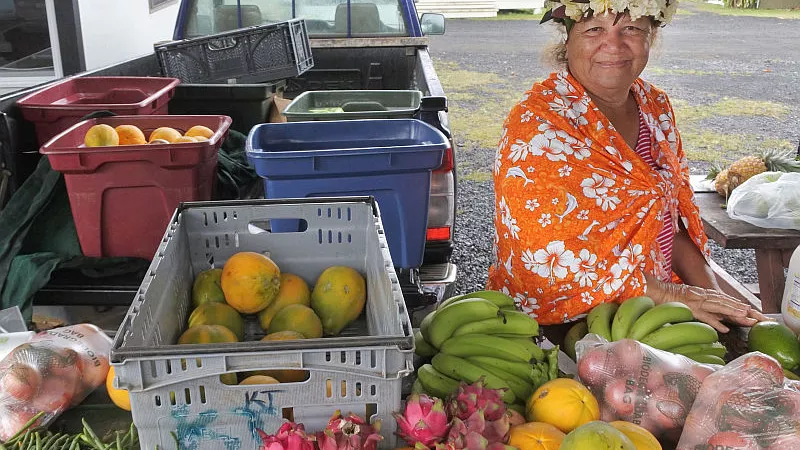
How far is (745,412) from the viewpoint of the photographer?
1331 millimetres

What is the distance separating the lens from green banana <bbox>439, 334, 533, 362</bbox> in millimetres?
1589

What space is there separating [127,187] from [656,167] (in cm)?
204

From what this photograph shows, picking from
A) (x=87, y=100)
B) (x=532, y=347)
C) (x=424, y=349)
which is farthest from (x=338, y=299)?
(x=87, y=100)

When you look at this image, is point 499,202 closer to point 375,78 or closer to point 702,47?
point 375,78

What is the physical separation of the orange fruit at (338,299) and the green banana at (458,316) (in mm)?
201

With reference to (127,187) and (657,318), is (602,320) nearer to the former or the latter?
(657,318)

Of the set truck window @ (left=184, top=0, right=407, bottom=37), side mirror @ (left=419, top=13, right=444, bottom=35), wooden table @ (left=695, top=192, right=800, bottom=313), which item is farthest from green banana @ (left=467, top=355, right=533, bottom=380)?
truck window @ (left=184, top=0, right=407, bottom=37)

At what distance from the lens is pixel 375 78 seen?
5320 millimetres

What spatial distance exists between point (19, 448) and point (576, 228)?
1.74 m

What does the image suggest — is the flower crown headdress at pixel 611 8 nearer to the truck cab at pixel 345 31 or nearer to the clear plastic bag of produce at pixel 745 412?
the clear plastic bag of produce at pixel 745 412

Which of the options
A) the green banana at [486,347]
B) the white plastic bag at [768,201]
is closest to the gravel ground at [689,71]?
the white plastic bag at [768,201]

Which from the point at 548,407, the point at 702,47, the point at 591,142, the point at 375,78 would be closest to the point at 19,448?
the point at 548,407

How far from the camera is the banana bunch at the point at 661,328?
180cm

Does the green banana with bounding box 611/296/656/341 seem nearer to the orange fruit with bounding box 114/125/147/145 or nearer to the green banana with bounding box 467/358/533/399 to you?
the green banana with bounding box 467/358/533/399
